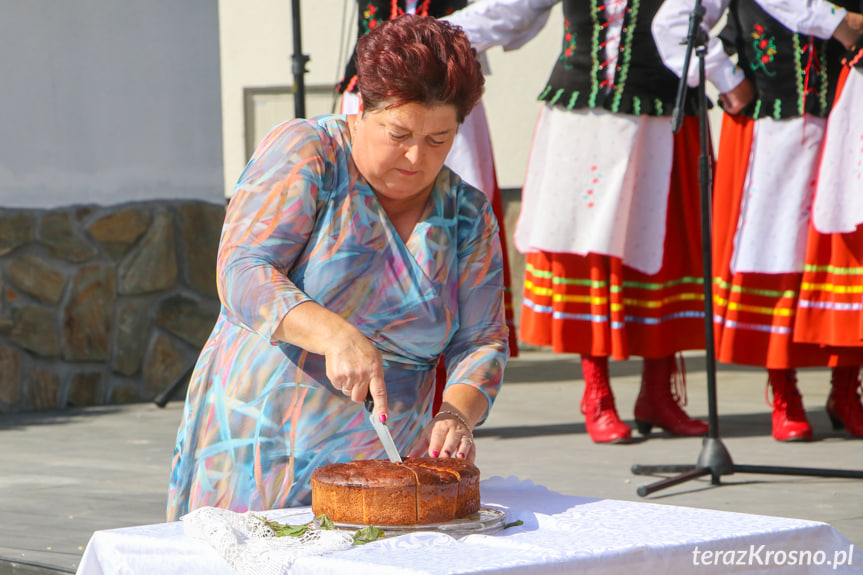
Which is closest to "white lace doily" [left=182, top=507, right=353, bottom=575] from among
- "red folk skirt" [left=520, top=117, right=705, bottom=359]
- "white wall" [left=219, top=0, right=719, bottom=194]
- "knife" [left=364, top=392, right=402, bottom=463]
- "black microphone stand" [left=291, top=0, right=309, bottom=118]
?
"knife" [left=364, top=392, right=402, bottom=463]

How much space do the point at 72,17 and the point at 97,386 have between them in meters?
1.83

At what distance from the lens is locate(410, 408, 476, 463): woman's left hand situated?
77.7 inches

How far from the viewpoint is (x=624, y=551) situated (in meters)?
1.54

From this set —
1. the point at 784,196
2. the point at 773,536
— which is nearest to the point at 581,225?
the point at 784,196

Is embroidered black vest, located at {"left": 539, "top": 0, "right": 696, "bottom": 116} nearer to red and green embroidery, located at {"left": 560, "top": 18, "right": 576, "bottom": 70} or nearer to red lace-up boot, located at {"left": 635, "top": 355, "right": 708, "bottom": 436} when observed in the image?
red and green embroidery, located at {"left": 560, "top": 18, "right": 576, "bottom": 70}

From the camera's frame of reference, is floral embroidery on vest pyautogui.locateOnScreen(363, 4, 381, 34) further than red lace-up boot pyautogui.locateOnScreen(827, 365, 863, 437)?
No

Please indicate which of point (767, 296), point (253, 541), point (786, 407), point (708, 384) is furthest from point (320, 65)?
point (253, 541)

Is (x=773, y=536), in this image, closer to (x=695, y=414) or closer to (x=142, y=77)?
(x=695, y=414)

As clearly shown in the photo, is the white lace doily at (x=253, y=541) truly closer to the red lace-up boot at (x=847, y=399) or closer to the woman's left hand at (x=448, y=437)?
the woman's left hand at (x=448, y=437)

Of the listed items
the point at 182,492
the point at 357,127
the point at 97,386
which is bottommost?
the point at 97,386

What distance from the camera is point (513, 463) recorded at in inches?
175

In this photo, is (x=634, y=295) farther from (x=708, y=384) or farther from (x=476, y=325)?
(x=476, y=325)

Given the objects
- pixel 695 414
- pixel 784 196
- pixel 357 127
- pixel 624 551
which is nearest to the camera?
pixel 624 551

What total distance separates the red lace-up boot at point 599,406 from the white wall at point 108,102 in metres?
2.79
